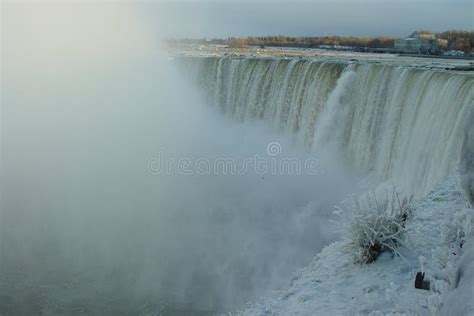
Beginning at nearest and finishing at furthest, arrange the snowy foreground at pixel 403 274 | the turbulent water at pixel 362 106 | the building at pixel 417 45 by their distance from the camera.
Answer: the snowy foreground at pixel 403 274, the turbulent water at pixel 362 106, the building at pixel 417 45

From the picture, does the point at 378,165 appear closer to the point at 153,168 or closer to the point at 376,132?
the point at 376,132

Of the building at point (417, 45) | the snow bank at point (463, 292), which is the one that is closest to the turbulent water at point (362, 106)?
the snow bank at point (463, 292)

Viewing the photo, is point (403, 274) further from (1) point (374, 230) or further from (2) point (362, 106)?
(2) point (362, 106)

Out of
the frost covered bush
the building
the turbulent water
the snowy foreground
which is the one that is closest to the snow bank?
the snowy foreground

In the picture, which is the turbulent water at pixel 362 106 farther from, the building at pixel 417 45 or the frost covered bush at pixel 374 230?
the building at pixel 417 45

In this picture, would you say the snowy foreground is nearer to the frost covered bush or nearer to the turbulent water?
the frost covered bush
